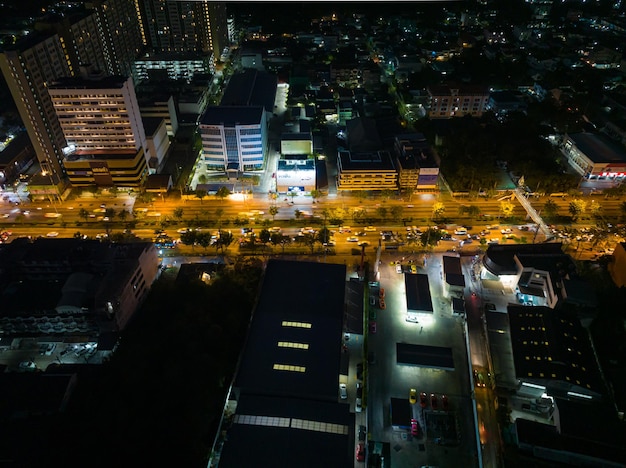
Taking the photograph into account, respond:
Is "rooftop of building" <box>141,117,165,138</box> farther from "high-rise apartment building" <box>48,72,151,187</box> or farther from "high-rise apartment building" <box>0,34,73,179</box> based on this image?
"high-rise apartment building" <box>0,34,73,179</box>

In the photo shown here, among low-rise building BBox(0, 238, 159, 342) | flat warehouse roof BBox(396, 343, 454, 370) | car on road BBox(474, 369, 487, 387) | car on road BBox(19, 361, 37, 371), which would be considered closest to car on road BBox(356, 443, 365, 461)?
flat warehouse roof BBox(396, 343, 454, 370)

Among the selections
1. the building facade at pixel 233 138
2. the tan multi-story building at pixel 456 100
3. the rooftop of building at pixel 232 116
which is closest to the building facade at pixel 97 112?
the building facade at pixel 233 138

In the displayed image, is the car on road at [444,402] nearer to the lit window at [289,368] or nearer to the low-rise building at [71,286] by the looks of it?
the lit window at [289,368]

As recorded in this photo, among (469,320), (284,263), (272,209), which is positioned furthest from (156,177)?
(469,320)

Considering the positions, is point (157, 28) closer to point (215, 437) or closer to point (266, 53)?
point (266, 53)

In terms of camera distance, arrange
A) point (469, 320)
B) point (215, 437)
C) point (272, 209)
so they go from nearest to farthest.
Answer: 1. point (215, 437)
2. point (469, 320)
3. point (272, 209)

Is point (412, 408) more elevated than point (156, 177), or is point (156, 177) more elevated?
point (156, 177)

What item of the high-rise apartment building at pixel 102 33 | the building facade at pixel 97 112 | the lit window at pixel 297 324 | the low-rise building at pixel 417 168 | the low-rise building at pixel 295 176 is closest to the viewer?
the lit window at pixel 297 324
